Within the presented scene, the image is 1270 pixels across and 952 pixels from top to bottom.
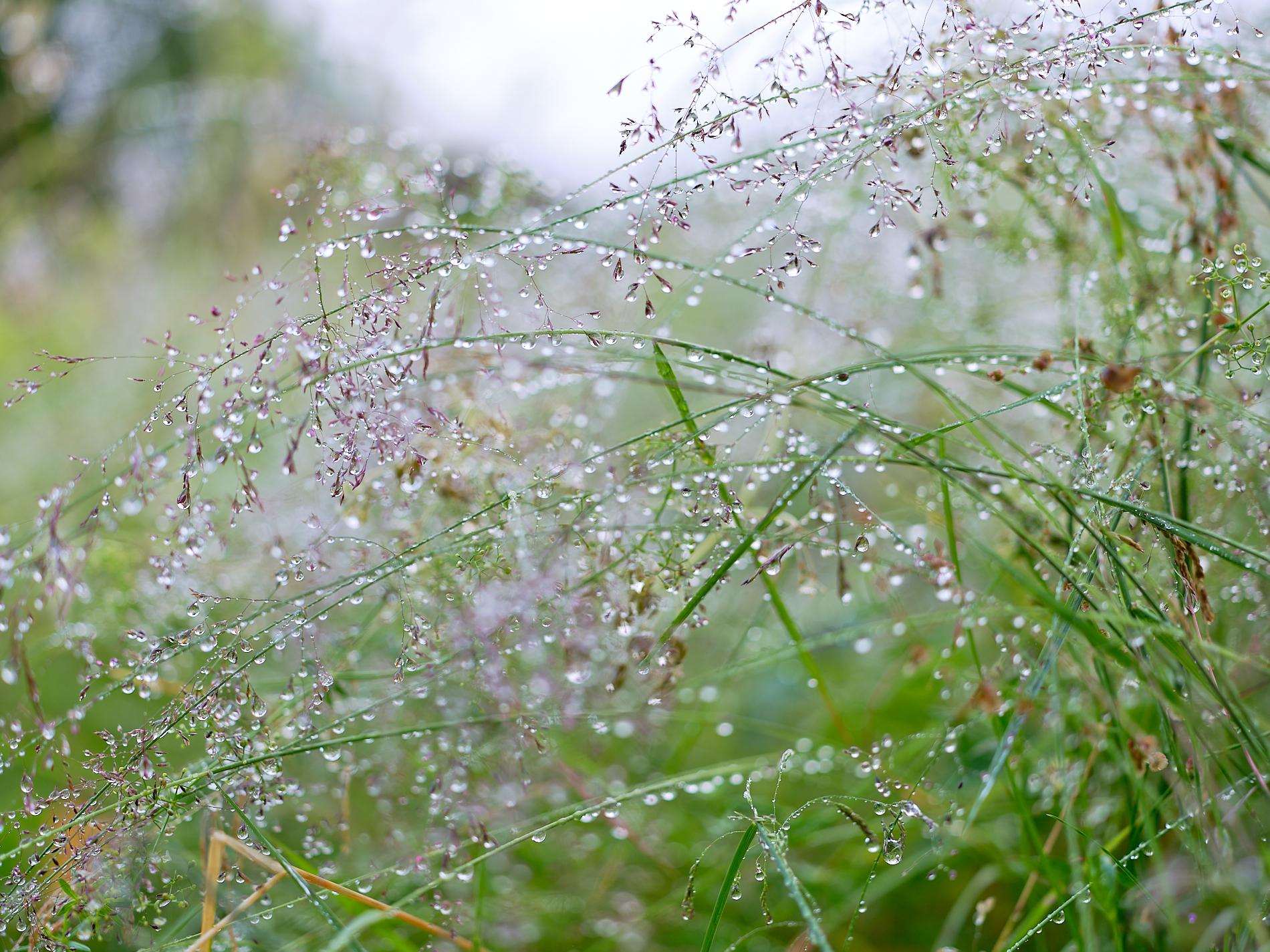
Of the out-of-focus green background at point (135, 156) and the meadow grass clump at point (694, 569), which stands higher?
the out-of-focus green background at point (135, 156)

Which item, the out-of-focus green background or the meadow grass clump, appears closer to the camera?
the meadow grass clump

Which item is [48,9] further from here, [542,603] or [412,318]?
[542,603]

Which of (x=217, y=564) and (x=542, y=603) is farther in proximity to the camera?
(x=217, y=564)

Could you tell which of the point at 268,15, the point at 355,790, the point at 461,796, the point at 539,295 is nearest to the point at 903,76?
the point at 539,295

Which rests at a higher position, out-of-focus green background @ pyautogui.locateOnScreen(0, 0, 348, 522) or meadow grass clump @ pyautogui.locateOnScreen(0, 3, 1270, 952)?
out-of-focus green background @ pyautogui.locateOnScreen(0, 0, 348, 522)

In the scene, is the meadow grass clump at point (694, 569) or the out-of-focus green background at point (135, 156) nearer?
the meadow grass clump at point (694, 569)

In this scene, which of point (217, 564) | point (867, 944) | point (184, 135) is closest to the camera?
point (867, 944)

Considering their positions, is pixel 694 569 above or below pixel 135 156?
below

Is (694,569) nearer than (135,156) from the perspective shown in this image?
Yes
